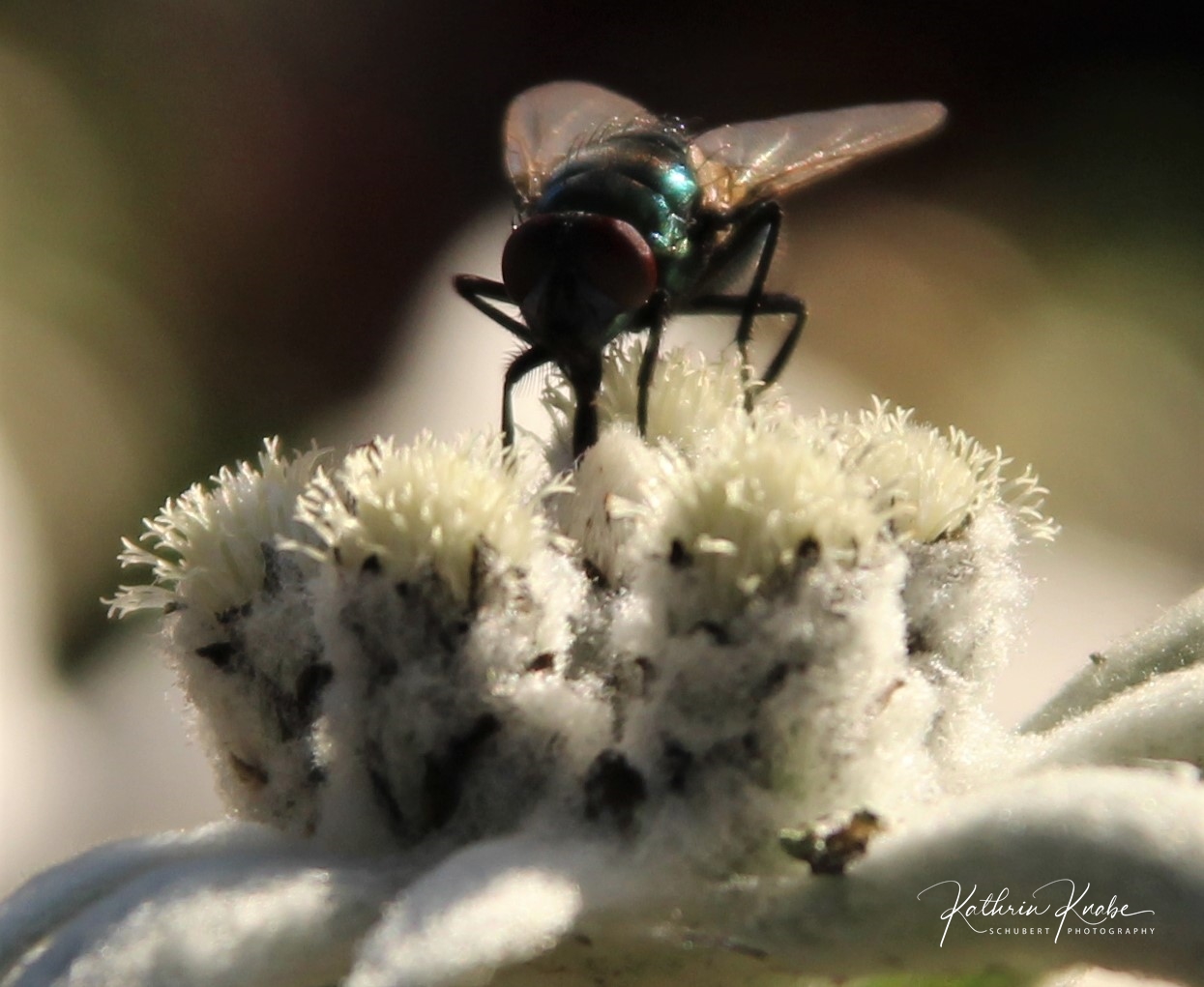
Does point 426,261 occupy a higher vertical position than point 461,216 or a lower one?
lower

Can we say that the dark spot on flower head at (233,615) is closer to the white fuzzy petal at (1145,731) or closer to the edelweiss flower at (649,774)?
the edelweiss flower at (649,774)

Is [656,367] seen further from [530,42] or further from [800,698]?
[530,42]

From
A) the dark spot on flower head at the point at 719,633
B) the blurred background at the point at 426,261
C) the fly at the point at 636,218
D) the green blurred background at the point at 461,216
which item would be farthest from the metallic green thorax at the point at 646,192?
the green blurred background at the point at 461,216

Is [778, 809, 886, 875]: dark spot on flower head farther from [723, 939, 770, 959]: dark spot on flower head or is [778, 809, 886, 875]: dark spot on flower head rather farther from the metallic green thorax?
the metallic green thorax

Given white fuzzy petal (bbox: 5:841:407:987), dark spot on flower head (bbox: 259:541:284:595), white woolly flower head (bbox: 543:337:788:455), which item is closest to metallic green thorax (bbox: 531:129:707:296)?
white woolly flower head (bbox: 543:337:788:455)

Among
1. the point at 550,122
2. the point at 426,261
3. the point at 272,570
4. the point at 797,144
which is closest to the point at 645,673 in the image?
the point at 272,570

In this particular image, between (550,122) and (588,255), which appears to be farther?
(550,122)

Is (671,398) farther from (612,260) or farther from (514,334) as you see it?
(514,334)

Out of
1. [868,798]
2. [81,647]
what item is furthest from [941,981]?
[81,647]
